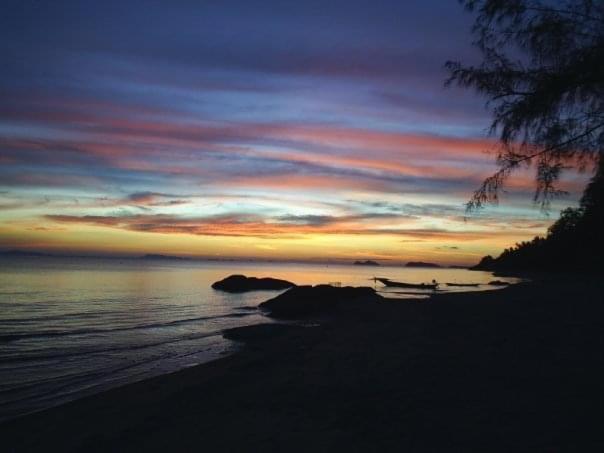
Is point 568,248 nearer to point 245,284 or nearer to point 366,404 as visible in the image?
point 245,284

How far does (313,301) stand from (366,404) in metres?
27.0

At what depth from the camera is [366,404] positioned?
336 inches

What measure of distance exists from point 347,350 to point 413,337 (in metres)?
3.11

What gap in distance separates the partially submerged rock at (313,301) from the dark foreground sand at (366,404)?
53.8 feet

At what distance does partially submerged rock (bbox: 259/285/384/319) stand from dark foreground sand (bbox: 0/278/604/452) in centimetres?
1641

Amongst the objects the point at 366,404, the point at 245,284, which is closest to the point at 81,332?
the point at 366,404

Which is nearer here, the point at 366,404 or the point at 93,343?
the point at 366,404

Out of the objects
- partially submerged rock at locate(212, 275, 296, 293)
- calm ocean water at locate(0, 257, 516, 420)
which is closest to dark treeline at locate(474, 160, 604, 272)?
partially submerged rock at locate(212, 275, 296, 293)

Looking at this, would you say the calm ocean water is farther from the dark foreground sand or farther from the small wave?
the dark foreground sand

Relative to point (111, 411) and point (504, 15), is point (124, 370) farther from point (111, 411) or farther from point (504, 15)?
point (504, 15)

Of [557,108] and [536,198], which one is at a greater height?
[557,108]

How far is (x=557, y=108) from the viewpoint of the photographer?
8156 millimetres

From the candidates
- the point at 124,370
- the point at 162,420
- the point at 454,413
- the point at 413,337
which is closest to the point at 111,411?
the point at 162,420

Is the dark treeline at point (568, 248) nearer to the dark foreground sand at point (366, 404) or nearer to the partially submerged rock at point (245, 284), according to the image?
the partially submerged rock at point (245, 284)
